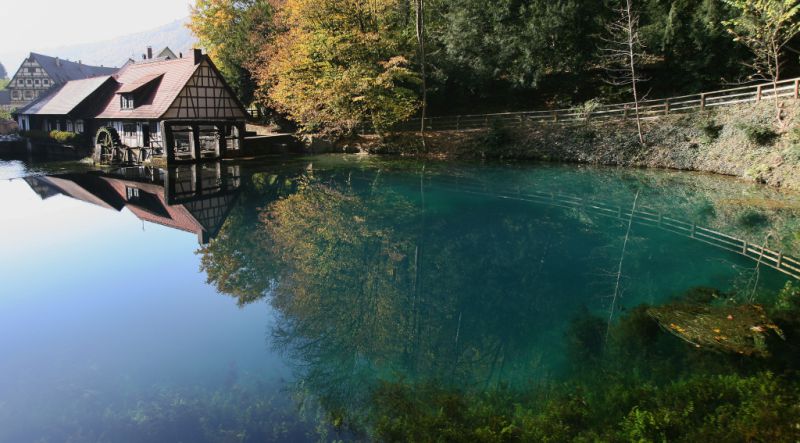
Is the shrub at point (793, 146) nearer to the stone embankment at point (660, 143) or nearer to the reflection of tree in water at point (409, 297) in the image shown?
the stone embankment at point (660, 143)

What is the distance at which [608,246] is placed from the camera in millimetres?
12195

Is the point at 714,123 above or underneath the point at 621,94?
underneath

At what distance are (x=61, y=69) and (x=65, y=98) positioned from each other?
4213 cm

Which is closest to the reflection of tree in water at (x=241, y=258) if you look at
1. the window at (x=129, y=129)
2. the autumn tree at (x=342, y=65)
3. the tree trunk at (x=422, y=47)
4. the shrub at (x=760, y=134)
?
the autumn tree at (x=342, y=65)

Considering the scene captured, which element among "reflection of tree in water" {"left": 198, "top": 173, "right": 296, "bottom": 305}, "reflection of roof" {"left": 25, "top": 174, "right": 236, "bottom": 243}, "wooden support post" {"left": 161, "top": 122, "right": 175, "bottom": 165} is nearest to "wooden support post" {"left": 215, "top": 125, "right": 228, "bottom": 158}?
"wooden support post" {"left": 161, "top": 122, "right": 175, "bottom": 165}

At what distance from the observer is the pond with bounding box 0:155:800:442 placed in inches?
218

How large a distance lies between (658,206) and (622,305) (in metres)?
8.72

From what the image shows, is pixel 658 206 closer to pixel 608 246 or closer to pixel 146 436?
pixel 608 246

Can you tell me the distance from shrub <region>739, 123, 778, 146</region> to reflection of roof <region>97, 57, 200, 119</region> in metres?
27.7

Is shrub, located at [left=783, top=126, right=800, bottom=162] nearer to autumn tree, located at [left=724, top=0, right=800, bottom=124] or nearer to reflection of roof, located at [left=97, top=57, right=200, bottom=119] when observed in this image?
autumn tree, located at [left=724, top=0, right=800, bottom=124]

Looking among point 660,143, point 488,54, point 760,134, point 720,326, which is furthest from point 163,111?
point 760,134

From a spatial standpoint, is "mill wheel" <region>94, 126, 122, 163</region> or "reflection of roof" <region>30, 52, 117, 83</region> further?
"reflection of roof" <region>30, 52, 117, 83</region>

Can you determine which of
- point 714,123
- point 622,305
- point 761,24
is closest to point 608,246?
point 622,305

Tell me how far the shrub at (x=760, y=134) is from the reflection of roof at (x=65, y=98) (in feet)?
120
